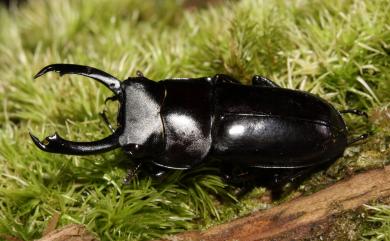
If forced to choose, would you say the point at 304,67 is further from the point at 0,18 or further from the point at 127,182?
the point at 0,18

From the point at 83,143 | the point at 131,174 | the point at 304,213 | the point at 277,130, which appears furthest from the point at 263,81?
the point at 83,143

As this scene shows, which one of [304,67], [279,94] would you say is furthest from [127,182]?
[304,67]

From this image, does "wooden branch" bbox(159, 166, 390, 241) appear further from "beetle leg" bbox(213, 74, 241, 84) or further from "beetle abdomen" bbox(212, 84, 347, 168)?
"beetle leg" bbox(213, 74, 241, 84)

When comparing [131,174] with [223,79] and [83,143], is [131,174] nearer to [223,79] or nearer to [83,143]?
[83,143]

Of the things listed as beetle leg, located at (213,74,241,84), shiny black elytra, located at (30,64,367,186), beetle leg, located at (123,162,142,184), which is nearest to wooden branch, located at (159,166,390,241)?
shiny black elytra, located at (30,64,367,186)

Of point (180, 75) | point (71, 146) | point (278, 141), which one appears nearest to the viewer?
point (71, 146)
